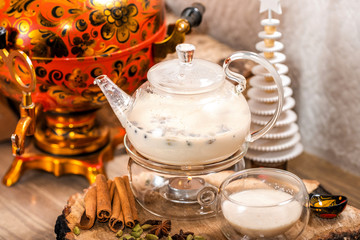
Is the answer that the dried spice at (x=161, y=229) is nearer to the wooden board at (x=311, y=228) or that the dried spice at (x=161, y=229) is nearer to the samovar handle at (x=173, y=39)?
the wooden board at (x=311, y=228)

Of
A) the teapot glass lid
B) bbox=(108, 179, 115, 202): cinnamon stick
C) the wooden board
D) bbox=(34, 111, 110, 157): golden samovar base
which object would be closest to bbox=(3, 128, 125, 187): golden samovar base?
bbox=(34, 111, 110, 157): golden samovar base

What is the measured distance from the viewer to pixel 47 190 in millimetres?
1335

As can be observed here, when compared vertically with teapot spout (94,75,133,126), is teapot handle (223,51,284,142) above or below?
above

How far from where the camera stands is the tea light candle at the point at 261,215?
87 cm

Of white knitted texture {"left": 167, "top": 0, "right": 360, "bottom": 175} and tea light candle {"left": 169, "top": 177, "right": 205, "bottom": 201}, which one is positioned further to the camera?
white knitted texture {"left": 167, "top": 0, "right": 360, "bottom": 175}

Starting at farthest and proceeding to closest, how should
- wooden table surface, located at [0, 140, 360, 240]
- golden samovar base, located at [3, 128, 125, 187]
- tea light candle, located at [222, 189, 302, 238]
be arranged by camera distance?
golden samovar base, located at [3, 128, 125, 187]
wooden table surface, located at [0, 140, 360, 240]
tea light candle, located at [222, 189, 302, 238]

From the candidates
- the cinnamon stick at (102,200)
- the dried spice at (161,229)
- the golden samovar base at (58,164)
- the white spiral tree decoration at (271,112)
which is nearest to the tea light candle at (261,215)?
the dried spice at (161,229)

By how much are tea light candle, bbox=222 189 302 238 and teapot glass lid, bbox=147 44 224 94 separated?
0.66 ft

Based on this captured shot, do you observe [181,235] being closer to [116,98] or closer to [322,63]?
[116,98]

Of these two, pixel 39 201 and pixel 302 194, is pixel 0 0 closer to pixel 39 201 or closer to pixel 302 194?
pixel 39 201

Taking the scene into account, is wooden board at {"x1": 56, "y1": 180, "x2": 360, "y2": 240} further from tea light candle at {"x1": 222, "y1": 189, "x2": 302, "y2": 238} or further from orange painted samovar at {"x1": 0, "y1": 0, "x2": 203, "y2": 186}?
orange painted samovar at {"x1": 0, "y1": 0, "x2": 203, "y2": 186}

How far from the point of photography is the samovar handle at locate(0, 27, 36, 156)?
3.46 feet

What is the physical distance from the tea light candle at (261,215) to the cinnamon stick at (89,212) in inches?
9.7

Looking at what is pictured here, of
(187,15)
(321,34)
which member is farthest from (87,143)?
(321,34)
